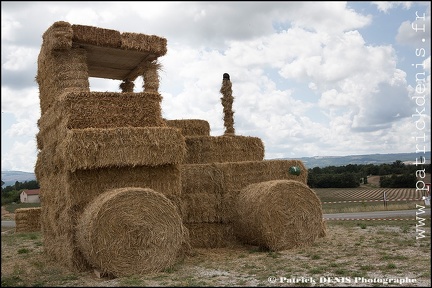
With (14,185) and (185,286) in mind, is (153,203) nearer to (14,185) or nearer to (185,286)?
(185,286)

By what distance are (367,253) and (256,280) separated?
3.68m

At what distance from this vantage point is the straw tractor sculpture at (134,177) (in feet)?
28.2

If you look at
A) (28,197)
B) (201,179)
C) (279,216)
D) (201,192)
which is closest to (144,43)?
(201,179)

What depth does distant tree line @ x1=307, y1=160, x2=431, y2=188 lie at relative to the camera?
33.9 metres

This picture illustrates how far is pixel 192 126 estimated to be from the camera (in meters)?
15.1

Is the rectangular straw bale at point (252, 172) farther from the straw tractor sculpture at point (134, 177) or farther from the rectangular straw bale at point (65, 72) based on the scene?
the rectangular straw bale at point (65, 72)

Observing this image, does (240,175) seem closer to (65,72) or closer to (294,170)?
(294,170)

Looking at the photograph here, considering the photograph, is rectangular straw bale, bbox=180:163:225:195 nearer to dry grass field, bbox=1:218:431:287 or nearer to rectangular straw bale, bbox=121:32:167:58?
dry grass field, bbox=1:218:431:287

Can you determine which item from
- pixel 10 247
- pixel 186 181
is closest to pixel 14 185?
pixel 10 247

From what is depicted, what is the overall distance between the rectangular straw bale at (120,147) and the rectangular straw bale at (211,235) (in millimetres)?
2592

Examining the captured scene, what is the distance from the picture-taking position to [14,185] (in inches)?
2405

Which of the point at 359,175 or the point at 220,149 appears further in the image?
the point at 359,175

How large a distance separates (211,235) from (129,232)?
3869mm

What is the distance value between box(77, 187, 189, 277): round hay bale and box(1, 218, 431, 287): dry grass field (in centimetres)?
30
